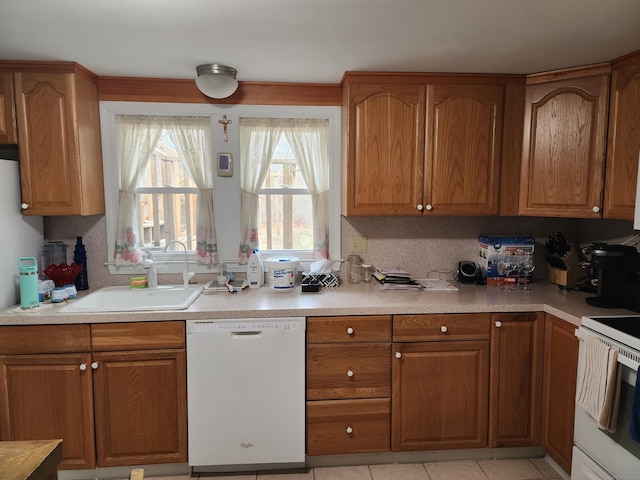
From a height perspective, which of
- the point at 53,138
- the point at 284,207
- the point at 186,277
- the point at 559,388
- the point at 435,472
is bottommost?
the point at 435,472

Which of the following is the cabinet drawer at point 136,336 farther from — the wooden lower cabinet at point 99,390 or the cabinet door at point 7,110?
the cabinet door at point 7,110

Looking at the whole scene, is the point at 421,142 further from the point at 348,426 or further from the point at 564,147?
the point at 348,426

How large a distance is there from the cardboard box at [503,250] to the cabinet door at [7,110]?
2.90m

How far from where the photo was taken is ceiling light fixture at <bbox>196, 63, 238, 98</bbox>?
2.20 m

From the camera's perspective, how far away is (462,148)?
7.89 ft

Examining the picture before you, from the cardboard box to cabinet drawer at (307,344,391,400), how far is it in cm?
96

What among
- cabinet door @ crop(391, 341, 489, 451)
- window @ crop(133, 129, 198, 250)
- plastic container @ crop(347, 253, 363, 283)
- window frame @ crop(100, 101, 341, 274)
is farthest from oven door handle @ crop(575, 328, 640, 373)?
window @ crop(133, 129, 198, 250)

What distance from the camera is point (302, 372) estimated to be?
212 cm

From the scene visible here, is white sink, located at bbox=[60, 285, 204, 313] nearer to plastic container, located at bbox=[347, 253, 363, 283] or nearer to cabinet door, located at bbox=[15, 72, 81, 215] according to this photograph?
cabinet door, located at bbox=[15, 72, 81, 215]

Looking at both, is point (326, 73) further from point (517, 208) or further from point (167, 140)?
point (517, 208)

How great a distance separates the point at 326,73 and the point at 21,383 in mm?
2345

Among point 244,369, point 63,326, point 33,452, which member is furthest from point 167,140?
point 33,452

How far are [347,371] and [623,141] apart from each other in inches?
73.9

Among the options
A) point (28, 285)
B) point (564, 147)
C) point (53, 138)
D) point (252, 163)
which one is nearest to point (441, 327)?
point (564, 147)
